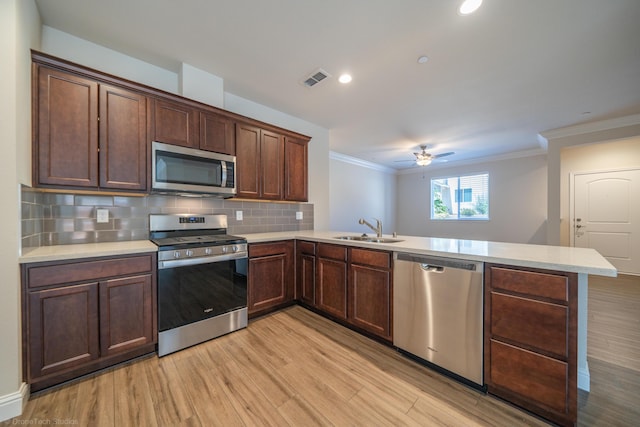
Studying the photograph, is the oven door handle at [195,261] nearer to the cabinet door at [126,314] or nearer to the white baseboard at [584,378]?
the cabinet door at [126,314]

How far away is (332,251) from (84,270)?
2.03m

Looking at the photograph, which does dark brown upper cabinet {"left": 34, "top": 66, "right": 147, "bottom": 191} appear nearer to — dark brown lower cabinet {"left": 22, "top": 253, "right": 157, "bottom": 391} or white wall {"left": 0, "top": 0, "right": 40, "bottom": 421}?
white wall {"left": 0, "top": 0, "right": 40, "bottom": 421}

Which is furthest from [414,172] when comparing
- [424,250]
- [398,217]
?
[424,250]

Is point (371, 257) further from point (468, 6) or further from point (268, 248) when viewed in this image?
point (468, 6)

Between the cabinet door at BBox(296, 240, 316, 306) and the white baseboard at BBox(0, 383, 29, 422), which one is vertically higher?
the cabinet door at BBox(296, 240, 316, 306)

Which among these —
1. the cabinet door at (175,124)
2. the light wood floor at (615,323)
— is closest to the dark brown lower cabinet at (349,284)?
the cabinet door at (175,124)

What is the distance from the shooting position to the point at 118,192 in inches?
81.0

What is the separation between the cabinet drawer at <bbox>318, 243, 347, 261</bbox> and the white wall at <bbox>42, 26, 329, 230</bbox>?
1304 mm

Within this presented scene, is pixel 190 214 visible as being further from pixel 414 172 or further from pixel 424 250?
pixel 414 172

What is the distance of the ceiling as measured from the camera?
1.81 m

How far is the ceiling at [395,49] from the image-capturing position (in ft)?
5.93

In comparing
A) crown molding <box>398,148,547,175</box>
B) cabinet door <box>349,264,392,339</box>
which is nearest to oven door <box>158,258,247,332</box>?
cabinet door <box>349,264,392,339</box>

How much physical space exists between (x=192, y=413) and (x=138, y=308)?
936mm

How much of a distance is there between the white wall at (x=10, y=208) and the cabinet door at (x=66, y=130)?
0.30m
